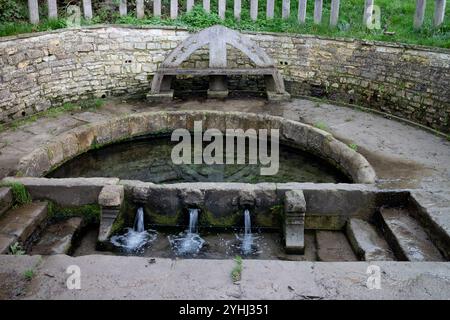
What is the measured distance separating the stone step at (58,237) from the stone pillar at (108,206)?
14.5 inches

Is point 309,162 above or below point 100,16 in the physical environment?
below

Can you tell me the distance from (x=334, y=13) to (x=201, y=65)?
3046 millimetres

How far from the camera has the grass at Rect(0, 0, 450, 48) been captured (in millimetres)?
8789

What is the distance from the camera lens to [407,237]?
16.8 ft

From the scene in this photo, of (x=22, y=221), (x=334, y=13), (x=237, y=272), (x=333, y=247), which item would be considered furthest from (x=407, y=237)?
(x=334, y=13)

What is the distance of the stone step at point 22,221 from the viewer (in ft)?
16.6

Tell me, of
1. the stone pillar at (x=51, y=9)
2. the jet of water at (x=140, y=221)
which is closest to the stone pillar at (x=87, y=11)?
the stone pillar at (x=51, y=9)

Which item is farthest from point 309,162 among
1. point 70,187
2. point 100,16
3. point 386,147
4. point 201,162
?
point 100,16

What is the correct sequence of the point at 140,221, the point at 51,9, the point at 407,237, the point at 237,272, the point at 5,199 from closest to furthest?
the point at 237,272
the point at 407,237
the point at 5,199
the point at 140,221
the point at 51,9

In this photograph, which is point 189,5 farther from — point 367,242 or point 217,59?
point 367,242
